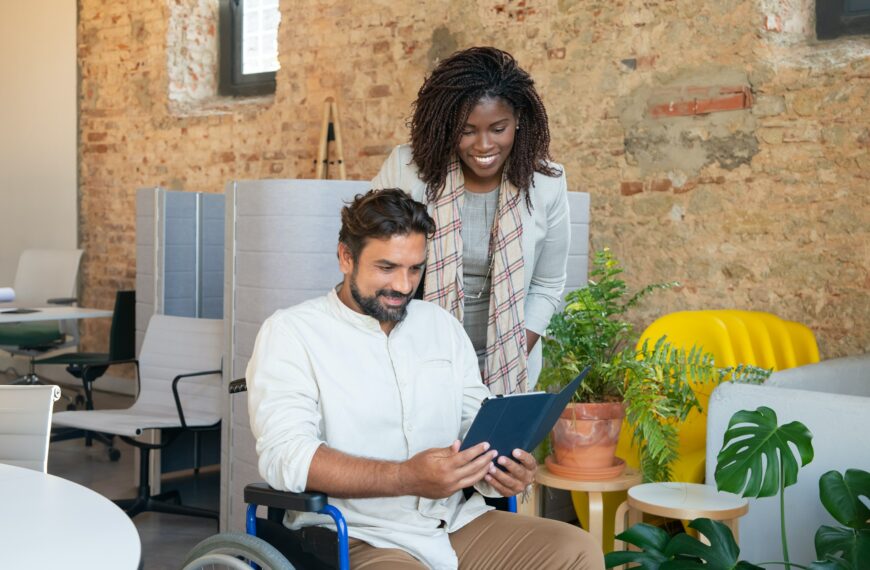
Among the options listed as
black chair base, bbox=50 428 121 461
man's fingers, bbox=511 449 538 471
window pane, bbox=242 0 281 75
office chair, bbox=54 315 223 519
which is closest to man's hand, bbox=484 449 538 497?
man's fingers, bbox=511 449 538 471

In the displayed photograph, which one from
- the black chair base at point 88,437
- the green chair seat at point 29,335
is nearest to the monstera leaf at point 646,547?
the black chair base at point 88,437

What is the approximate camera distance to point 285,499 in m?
1.90

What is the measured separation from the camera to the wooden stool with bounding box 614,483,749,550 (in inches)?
105

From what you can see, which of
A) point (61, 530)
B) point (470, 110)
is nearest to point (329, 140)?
point (470, 110)

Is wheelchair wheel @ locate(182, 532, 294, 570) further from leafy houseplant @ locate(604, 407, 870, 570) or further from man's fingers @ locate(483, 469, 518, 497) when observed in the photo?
leafy houseplant @ locate(604, 407, 870, 570)

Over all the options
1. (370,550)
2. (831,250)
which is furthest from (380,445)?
(831,250)

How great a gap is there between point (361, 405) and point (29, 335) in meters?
5.03

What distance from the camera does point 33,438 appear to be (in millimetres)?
2303

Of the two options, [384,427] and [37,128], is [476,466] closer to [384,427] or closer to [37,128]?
[384,427]

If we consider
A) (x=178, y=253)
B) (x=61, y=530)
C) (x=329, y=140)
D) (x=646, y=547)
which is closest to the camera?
(x=61, y=530)

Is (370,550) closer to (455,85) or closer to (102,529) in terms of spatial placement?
(102,529)

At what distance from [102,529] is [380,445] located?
0.68 meters

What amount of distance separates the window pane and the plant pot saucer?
4606 mm

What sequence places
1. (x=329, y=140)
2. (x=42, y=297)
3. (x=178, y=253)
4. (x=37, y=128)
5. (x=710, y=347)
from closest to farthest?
(x=710, y=347) → (x=178, y=253) → (x=329, y=140) → (x=42, y=297) → (x=37, y=128)
